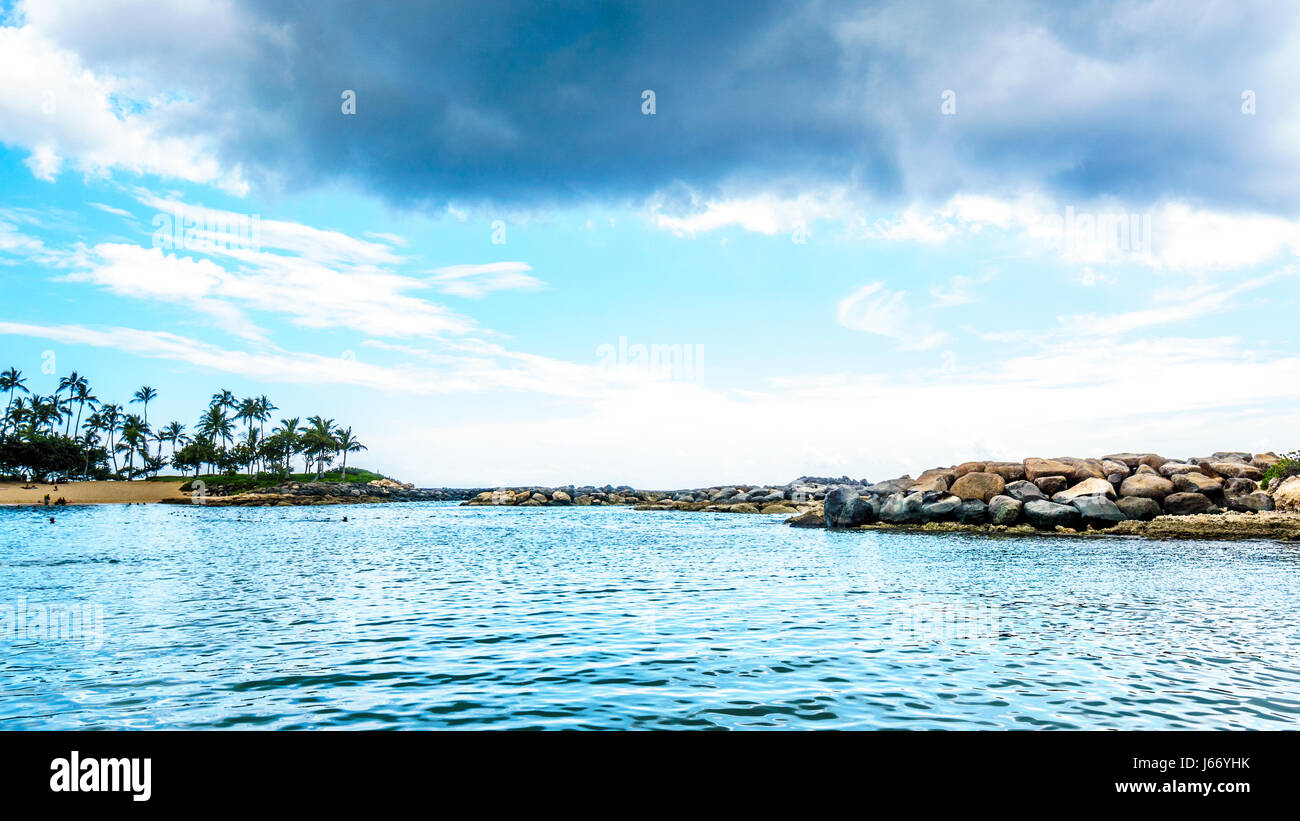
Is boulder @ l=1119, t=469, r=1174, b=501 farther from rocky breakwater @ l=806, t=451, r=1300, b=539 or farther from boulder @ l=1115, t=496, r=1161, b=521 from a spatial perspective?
boulder @ l=1115, t=496, r=1161, b=521

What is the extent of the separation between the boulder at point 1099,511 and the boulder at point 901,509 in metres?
10.2

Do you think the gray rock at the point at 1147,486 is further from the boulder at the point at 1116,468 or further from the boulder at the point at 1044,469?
the boulder at the point at 1044,469

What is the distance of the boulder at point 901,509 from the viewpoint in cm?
5225

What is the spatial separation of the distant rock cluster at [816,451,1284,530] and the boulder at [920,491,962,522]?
0.06 metres

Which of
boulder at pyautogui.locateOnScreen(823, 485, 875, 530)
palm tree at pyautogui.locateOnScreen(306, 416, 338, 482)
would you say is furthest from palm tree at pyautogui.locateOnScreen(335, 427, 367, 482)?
boulder at pyautogui.locateOnScreen(823, 485, 875, 530)

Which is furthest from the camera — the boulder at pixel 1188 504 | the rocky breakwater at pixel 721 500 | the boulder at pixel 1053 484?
the rocky breakwater at pixel 721 500

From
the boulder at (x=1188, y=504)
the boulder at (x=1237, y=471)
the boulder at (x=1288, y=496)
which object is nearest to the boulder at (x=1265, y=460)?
the boulder at (x=1237, y=471)

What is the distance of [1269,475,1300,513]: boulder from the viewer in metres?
40.7

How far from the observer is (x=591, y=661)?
13.7 metres

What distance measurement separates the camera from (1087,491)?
46125mm

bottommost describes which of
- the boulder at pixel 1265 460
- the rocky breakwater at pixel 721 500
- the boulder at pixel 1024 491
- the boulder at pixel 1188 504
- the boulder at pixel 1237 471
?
the rocky breakwater at pixel 721 500

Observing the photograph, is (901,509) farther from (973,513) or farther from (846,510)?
(973,513)
